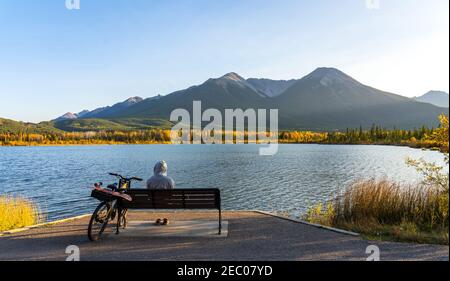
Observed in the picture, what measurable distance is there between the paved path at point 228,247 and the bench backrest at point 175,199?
2.59 ft

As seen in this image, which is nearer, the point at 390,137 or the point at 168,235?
the point at 168,235

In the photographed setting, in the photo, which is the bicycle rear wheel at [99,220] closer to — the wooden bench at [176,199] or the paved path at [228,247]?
the paved path at [228,247]

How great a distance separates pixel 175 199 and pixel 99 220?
1746 millimetres

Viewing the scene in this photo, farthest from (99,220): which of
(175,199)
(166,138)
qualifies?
(166,138)

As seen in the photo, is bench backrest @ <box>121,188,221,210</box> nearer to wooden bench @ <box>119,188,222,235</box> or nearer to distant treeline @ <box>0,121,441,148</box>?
wooden bench @ <box>119,188,222,235</box>

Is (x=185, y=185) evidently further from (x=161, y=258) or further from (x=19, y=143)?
(x=19, y=143)

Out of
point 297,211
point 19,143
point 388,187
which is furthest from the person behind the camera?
point 19,143

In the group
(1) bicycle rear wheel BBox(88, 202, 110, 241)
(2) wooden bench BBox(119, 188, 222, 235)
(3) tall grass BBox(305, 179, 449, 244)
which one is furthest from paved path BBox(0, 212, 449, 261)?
(3) tall grass BBox(305, 179, 449, 244)

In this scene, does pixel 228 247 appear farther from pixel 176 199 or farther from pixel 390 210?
pixel 390 210

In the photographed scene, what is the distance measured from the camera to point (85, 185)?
2736cm
